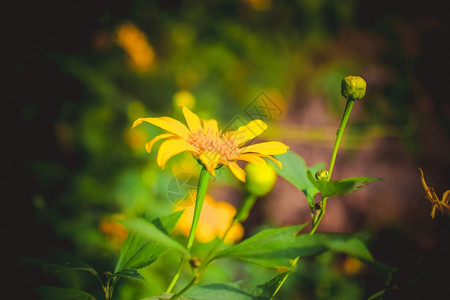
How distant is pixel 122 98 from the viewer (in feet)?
4.53

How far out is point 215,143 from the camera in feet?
1.80

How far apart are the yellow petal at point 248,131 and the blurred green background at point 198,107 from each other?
0.02 m

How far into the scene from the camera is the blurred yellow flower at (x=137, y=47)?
1760 millimetres

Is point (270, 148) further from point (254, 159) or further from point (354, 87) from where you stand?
point (354, 87)

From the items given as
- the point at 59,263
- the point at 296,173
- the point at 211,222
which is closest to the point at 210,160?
the point at 296,173

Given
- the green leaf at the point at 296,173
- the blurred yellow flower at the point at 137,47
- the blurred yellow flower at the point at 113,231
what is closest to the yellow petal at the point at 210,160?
the green leaf at the point at 296,173

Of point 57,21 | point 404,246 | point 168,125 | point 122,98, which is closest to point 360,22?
point 404,246

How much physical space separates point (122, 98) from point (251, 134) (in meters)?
1.01

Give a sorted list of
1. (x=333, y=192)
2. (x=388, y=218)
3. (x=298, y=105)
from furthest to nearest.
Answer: (x=298, y=105), (x=388, y=218), (x=333, y=192)

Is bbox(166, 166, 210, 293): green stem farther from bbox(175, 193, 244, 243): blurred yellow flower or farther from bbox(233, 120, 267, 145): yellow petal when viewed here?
bbox(175, 193, 244, 243): blurred yellow flower

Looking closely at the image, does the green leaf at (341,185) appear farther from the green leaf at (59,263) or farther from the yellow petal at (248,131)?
the green leaf at (59,263)

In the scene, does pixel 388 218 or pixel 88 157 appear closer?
pixel 88 157

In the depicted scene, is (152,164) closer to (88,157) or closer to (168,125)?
(88,157)

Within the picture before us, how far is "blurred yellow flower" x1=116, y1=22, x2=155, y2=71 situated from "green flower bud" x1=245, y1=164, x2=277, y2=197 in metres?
1.51
